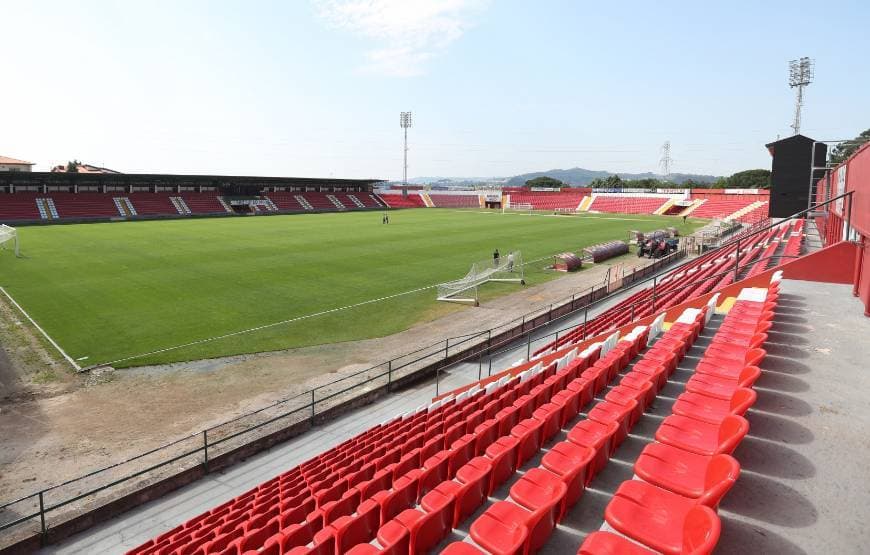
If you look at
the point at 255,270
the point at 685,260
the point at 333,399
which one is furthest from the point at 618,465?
the point at 685,260

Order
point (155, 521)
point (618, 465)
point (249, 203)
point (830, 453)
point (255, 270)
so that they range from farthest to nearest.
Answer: point (249, 203) < point (255, 270) < point (155, 521) < point (618, 465) < point (830, 453)

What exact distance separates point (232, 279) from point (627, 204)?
68.5m

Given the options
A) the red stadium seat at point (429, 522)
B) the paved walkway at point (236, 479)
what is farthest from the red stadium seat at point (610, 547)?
the paved walkway at point (236, 479)

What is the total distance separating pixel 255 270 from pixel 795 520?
2675 cm

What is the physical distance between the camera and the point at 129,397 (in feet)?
40.6

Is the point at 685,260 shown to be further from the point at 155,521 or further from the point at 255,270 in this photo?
the point at 155,521

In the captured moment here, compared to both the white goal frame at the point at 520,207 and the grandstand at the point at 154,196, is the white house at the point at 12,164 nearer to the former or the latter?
the grandstand at the point at 154,196

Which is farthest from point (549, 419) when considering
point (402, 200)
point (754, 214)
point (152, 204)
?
point (402, 200)

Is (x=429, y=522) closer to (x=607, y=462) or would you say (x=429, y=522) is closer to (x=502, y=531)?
(x=502, y=531)

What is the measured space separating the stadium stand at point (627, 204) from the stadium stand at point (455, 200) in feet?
69.3

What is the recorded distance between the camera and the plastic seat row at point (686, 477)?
328 centimetres

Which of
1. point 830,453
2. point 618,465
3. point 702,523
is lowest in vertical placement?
point 618,465

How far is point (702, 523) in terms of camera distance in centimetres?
309

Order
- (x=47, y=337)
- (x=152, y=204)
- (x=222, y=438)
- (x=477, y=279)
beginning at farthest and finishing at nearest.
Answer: (x=152, y=204)
(x=477, y=279)
(x=47, y=337)
(x=222, y=438)
